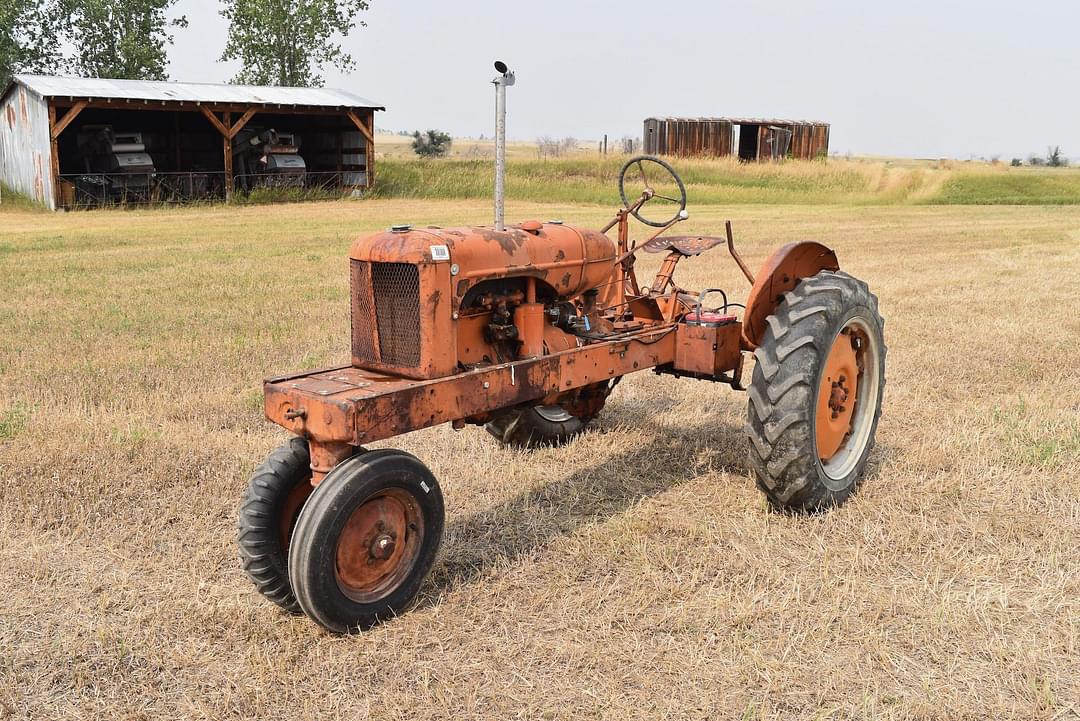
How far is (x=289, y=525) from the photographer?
12.4 feet

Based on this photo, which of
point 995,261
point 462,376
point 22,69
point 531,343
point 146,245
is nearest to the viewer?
point 462,376

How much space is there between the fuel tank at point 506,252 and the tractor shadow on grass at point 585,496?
1.04 metres

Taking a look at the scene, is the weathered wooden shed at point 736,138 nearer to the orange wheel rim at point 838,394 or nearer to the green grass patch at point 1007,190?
the green grass patch at point 1007,190

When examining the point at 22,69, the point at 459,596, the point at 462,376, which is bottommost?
the point at 459,596

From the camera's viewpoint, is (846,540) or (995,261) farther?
(995,261)

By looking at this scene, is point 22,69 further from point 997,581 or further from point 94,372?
point 997,581

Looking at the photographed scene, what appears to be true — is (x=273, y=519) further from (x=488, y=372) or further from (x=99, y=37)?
(x=99, y=37)

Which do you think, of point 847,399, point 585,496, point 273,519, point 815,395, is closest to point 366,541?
point 273,519

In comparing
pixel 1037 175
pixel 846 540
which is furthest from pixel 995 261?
pixel 1037 175

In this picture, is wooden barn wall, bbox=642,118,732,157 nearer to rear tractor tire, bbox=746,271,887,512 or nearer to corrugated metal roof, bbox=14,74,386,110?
corrugated metal roof, bbox=14,74,386,110

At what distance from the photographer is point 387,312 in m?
3.85

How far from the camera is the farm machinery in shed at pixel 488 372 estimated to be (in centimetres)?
350

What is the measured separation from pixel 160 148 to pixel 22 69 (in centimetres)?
1768

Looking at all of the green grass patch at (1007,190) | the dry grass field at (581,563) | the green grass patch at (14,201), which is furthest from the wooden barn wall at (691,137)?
the dry grass field at (581,563)
